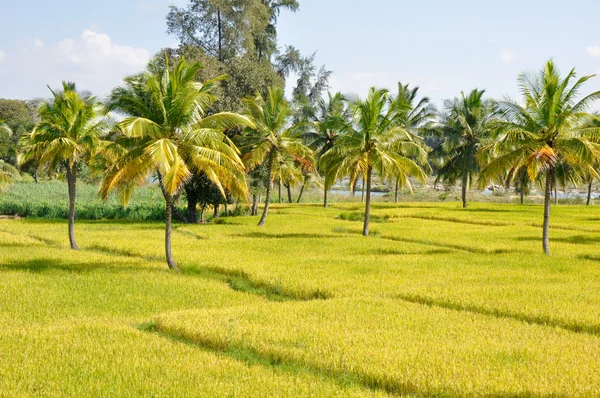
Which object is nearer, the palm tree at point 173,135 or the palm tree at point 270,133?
the palm tree at point 173,135

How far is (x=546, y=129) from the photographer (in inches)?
869

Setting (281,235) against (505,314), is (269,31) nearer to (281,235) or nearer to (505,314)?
(281,235)

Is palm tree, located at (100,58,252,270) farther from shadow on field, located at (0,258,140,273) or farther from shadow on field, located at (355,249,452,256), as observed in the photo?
shadow on field, located at (355,249,452,256)

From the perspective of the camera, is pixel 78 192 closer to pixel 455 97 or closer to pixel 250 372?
pixel 455 97

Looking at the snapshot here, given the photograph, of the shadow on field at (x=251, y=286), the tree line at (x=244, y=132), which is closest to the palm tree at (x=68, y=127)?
the tree line at (x=244, y=132)

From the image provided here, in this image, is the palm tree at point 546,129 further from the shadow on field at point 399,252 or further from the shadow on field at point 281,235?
the shadow on field at point 281,235

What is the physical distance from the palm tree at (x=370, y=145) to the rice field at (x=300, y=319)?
4113 mm

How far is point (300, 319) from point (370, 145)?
55.5ft

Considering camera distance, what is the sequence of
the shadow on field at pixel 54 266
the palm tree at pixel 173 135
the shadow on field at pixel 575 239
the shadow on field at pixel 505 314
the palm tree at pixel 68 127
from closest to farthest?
the shadow on field at pixel 505 314 → the palm tree at pixel 173 135 → the shadow on field at pixel 54 266 → the palm tree at pixel 68 127 → the shadow on field at pixel 575 239

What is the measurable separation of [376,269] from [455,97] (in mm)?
34352

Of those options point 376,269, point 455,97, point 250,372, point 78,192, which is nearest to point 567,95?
point 376,269

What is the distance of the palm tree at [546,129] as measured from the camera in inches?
838

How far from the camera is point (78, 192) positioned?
5391 centimetres

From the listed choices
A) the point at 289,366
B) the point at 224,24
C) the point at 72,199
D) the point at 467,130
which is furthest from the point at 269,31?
the point at 289,366
